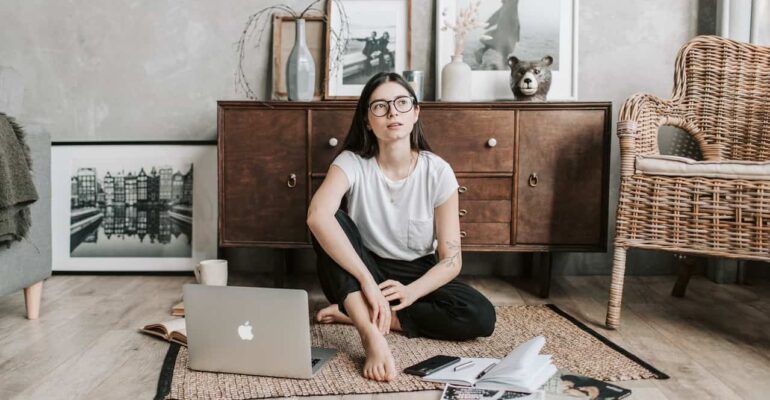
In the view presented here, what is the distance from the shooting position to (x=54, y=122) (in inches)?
114

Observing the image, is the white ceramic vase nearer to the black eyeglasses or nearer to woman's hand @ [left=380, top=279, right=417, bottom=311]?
the black eyeglasses

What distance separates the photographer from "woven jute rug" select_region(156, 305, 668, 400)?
149cm

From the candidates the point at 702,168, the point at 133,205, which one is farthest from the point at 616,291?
the point at 133,205

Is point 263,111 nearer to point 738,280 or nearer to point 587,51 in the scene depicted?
point 587,51

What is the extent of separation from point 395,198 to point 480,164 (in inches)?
22.7

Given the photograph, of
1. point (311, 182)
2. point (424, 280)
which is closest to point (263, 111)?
point (311, 182)

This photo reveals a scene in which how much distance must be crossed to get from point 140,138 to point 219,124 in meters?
0.67

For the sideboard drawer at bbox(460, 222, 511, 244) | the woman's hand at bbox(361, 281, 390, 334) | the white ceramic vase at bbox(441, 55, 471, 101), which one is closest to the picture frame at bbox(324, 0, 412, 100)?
the white ceramic vase at bbox(441, 55, 471, 101)

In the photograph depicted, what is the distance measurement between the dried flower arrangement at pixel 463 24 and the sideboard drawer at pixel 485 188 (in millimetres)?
550

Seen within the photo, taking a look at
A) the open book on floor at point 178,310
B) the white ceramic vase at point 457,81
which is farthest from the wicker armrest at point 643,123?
the open book on floor at point 178,310

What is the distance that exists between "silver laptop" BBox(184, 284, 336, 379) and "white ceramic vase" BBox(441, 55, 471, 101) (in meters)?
1.37

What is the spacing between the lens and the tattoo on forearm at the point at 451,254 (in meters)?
1.86

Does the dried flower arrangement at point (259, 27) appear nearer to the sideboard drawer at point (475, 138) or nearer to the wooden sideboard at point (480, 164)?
the wooden sideboard at point (480, 164)

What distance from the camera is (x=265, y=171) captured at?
2.44 metres
